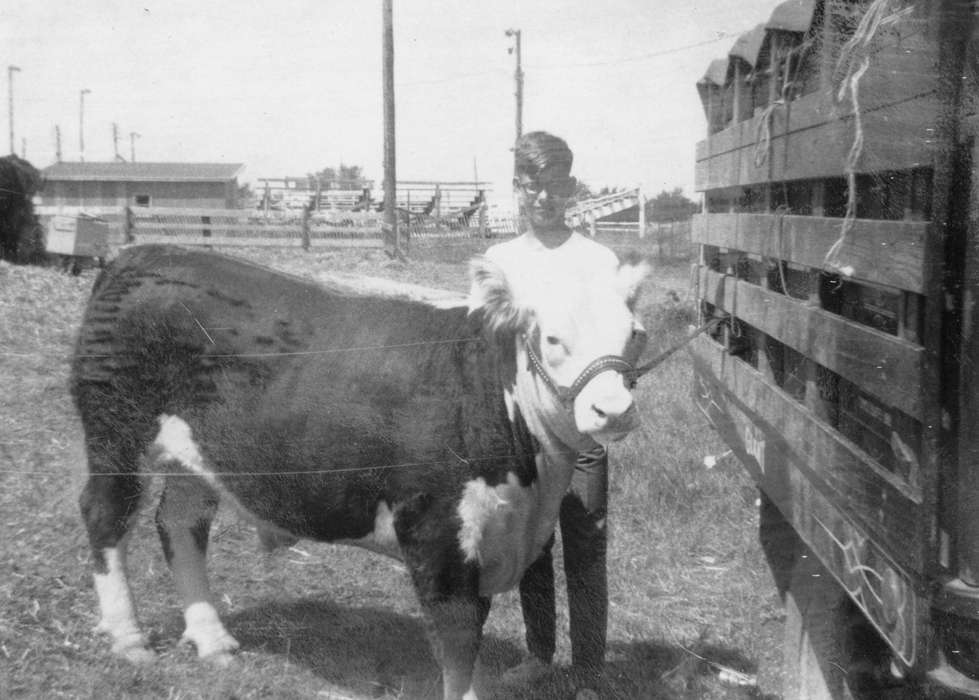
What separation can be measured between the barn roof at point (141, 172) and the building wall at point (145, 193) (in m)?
0.03

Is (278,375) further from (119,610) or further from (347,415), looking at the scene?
(119,610)

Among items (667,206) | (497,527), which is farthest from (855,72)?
(497,527)

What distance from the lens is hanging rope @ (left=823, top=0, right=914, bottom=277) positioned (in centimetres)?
188

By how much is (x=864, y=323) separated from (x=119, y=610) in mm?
2518

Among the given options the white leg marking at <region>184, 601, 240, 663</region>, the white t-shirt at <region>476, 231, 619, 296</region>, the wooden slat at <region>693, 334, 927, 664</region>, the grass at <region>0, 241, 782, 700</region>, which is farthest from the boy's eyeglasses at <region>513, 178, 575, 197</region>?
the white leg marking at <region>184, 601, 240, 663</region>

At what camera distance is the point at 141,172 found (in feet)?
8.69

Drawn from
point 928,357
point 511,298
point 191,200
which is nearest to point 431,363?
point 511,298

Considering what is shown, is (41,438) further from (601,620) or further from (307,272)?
(601,620)

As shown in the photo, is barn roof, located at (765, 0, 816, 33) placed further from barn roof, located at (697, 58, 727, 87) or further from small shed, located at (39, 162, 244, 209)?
small shed, located at (39, 162, 244, 209)

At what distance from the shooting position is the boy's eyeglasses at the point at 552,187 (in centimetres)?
275

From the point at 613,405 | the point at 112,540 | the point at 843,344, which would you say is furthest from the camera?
the point at 112,540

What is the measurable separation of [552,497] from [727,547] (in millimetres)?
1588

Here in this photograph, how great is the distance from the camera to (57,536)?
3318mm

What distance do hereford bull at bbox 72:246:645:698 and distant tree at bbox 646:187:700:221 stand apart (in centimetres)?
19
